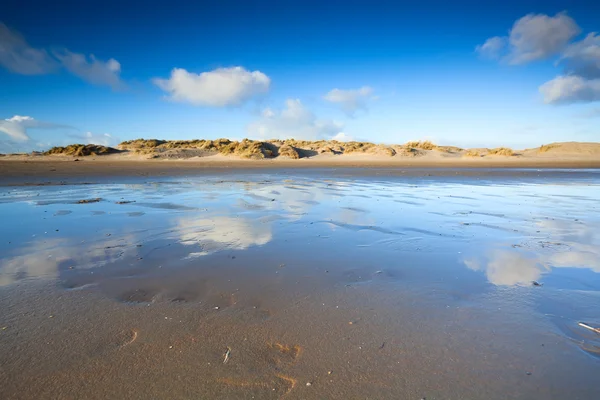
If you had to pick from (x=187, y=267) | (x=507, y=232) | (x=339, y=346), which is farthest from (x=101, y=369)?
(x=507, y=232)

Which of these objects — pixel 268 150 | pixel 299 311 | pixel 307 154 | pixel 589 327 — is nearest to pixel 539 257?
pixel 589 327

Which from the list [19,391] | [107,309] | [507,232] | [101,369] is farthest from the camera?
[507,232]

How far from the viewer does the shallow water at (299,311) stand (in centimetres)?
212

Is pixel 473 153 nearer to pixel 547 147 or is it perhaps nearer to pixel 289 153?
pixel 547 147

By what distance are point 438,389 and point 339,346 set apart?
0.73 meters

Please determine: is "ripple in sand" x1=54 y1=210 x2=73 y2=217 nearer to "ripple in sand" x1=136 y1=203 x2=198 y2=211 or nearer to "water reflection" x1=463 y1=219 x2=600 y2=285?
"ripple in sand" x1=136 y1=203 x2=198 y2=211

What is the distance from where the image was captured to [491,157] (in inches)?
1913

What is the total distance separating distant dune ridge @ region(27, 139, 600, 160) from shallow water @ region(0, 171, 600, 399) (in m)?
36.7

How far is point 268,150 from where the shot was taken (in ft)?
146

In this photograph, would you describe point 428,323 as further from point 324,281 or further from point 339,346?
point 324,281

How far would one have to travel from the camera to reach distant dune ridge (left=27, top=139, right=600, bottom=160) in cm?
Result: 4075

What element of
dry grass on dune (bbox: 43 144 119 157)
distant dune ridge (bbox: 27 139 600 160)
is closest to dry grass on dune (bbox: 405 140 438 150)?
distant dune ridge (bbox: 27 139 600 160)

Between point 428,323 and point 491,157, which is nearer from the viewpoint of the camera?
point 428,323

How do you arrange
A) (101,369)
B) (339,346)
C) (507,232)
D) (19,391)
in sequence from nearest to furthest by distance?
(19,391) < (101,369) < (339,346) < (507,232)
